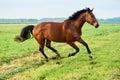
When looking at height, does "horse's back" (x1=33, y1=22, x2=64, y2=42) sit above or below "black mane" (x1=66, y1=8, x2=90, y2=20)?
below

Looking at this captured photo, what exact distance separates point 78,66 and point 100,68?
103cm

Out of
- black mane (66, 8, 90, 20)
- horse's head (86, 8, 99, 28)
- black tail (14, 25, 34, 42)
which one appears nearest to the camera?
horse's head (86, 8, 99, 28)

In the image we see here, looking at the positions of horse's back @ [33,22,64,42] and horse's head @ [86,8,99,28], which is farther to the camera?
horse's back @ [33,22,64,42]

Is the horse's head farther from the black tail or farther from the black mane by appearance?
the black tail

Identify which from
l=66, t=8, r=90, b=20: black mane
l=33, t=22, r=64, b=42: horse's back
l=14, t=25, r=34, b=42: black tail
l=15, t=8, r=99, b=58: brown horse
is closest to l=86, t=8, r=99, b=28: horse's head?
l=15, t=8, r=99, b=58: brown horse

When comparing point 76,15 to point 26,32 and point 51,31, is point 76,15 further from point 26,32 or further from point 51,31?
point 26,32

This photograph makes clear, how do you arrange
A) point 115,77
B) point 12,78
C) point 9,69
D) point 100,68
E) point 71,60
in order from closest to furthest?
point 115,77 < point 12,78 < point 100,68 < point 9,69 < point 71,60

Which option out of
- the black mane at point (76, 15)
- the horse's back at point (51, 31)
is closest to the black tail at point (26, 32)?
the horse's back at point (51, 31)

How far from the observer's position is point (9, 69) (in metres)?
12.7

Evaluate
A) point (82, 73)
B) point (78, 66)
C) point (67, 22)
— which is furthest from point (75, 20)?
point (82, 73)

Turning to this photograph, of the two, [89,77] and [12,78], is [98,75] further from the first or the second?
[12,78]

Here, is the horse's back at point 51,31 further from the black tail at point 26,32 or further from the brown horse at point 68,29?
the black tail at point 26,32

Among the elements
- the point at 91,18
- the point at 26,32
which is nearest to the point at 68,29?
the point at 91,18

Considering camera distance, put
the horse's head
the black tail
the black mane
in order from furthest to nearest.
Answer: the black tail < the black mane < the horse's head
